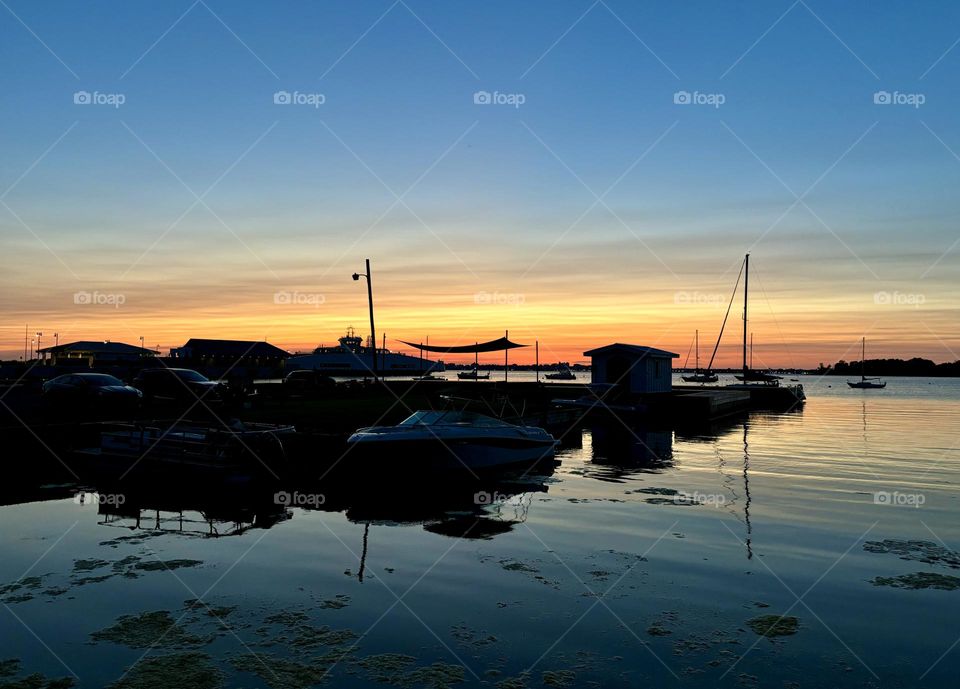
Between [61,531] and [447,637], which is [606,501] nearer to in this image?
[447,637]

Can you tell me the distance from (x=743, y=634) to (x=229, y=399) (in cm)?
3401

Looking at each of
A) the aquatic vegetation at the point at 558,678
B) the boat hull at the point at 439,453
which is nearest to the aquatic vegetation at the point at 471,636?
the aquatic vegetation at the point at 558,678

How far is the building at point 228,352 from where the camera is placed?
4614 inches

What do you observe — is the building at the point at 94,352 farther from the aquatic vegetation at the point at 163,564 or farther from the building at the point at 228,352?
the aquatic vegetation at the point at 163,564

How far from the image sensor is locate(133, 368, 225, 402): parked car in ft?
131

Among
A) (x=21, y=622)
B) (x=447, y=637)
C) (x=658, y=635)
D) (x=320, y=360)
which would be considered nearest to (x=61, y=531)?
(x=21, y=622)

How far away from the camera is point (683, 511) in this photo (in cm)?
1847

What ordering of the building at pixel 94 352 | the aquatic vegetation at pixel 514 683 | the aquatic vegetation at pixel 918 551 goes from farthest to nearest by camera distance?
the building at pixel 94 352, the aquatic vegetation at pixel 918 551, the aquatic vegetation at pixel 514 683

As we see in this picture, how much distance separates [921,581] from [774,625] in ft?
13.7
